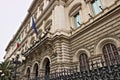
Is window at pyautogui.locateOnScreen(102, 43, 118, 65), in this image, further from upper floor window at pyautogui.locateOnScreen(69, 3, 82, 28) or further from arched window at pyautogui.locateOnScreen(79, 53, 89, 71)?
upper floor window at pyautogui.locateOnScreen(69, 3, 82, 28)

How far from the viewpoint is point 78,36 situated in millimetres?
11398

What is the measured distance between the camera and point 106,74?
3.98 metres

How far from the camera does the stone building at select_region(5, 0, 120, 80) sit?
9.01m

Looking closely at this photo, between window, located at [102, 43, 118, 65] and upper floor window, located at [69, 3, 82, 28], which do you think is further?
upper floor window, located at [69, 3, 82, 28]

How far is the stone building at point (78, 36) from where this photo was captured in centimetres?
901

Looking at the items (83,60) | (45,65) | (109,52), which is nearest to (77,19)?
(83,60)

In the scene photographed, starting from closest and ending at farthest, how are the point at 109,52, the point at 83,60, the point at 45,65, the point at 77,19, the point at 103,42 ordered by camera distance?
the point at 109,52, the point at 103,42, the point at 83,60, the point at 77,19, the point at 45,65

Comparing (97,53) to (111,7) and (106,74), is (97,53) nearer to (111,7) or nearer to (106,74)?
(111,7)

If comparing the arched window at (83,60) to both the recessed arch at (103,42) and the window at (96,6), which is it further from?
the window at (96,6)

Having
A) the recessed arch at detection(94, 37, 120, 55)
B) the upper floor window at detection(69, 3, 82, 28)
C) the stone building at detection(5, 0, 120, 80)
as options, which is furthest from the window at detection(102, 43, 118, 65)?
the upper floor window at detection(69, 3, 82, 28)

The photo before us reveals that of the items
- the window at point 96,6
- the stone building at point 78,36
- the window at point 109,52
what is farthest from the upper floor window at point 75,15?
the window at point 109,52

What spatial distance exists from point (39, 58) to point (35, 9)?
10.5 m

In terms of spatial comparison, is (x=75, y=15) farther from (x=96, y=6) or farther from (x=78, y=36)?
(x=78, y=36)

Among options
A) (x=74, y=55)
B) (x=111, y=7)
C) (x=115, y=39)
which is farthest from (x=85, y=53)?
(x=111, y=7)
